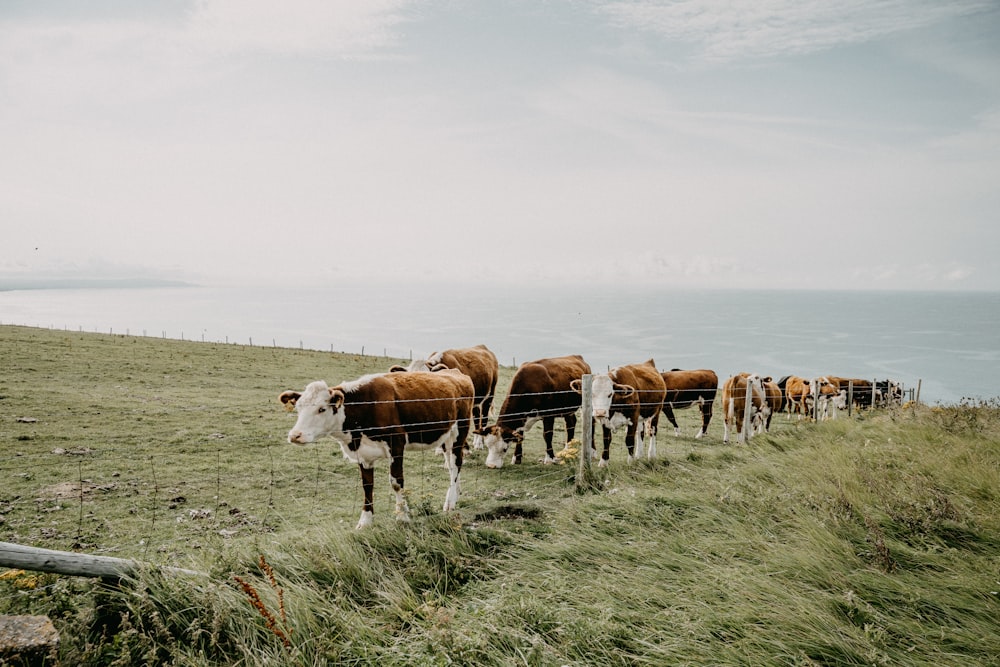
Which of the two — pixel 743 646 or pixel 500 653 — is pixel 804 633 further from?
pixel 500 653

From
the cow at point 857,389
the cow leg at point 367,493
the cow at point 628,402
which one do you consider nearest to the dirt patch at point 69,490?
the cow leg at point 367,493

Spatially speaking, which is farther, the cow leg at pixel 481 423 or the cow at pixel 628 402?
the cow leg at pixel 481 423

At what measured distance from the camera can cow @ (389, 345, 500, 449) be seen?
1202 centimetres

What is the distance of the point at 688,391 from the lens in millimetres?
14148

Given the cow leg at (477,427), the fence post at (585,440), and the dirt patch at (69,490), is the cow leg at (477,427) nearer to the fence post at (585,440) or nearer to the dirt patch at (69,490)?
the fence post at (585,440)

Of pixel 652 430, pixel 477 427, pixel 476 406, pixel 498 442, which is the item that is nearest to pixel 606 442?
pixel 498 442

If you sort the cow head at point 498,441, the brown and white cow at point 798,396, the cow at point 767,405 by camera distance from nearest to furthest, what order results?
the cow head at point 498,441, the cow at point 767,405, the brown and white cow at point 798,396

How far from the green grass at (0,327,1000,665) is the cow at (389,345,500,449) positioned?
9.53ft

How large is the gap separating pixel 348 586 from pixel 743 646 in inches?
119

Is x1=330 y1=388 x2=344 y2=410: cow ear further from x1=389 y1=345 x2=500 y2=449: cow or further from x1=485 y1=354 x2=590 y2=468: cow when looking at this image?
x1=389 y1=345 x2=500 y2=449: cow

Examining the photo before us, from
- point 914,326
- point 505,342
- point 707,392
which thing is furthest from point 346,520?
point 914,326

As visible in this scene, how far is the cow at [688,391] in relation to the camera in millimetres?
14516

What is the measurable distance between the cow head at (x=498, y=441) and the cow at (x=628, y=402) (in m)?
1.50

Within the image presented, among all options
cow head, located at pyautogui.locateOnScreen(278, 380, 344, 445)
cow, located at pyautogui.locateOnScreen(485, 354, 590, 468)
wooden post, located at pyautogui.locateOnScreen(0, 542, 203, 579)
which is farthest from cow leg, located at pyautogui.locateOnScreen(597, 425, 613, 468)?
wooden post, located at pyautogui.locateOnScreen(0, 542, 203, 579)
